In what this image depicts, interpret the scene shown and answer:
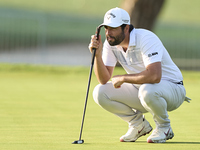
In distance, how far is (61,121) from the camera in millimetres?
6473

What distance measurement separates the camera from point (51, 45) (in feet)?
77.6

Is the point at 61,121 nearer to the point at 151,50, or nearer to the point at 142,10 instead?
the point at 151,50

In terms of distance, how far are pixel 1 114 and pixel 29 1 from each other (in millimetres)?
31602

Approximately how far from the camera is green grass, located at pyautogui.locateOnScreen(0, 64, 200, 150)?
4.89 meters

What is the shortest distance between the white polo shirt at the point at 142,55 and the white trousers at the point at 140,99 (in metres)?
0.15

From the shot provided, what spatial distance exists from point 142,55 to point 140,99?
419 mm

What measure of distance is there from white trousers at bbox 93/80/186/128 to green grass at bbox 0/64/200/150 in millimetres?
258

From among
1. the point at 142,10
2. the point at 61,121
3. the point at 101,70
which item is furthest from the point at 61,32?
the point at 101,70

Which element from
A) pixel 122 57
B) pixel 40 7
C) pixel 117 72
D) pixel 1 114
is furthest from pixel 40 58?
pixel 40 7

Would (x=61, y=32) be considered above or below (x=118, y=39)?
below

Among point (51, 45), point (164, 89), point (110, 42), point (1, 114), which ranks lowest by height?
point (51, 45)

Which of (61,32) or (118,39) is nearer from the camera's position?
(118,39)

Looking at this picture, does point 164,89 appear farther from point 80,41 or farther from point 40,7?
point 40,7

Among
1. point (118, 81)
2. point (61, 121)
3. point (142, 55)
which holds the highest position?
point (142, 55)
